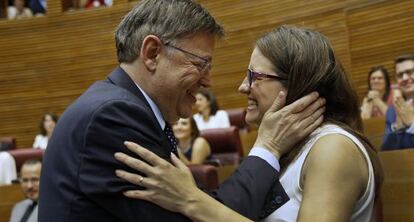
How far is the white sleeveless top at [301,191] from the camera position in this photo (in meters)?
1.03

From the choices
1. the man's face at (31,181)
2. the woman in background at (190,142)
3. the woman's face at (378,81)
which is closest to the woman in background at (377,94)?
the woman's face at (378,81)

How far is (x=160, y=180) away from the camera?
0.93 meters

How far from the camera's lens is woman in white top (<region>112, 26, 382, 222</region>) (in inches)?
37.5

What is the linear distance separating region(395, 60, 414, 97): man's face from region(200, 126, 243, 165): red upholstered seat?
90cm

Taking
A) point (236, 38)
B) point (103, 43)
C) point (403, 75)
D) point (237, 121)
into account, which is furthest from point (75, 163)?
point (103, 43)

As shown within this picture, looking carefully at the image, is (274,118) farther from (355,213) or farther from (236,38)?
(236,38)

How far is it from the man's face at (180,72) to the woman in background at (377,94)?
2589 millimetres

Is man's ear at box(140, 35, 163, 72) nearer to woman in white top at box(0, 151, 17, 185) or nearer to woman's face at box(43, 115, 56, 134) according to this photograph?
woman in white top at box(0, 151, 17, 185)

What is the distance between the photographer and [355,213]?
3.39ft

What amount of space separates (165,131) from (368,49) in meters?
3.68

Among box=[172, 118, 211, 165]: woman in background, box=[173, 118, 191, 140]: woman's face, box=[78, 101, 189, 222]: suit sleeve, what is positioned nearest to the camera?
box=[78, 101, 189, 222]: suit sleeve

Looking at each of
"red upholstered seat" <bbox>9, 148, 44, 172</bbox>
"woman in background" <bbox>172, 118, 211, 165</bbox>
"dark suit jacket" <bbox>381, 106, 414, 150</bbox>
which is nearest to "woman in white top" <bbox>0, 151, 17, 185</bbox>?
"red upholstered seat" <bbox>9, 148, 44, 172</bbox>

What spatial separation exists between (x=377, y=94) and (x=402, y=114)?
2.64 feet

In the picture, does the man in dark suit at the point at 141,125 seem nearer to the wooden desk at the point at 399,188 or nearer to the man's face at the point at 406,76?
the wooden desk at the point at 399,188
